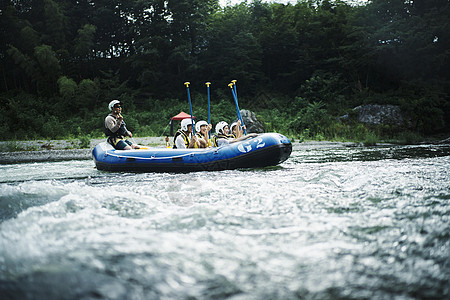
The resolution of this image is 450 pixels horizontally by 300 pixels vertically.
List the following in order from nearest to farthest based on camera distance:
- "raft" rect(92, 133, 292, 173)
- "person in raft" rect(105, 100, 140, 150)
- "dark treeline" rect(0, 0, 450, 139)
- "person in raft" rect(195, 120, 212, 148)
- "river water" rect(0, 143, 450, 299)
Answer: "river water" rect(0, 143, 450, 299) → "raft" rect(92, 133, 292, 173) → "person in raft" rect(105, 100, 140, 150) → "person in raft" rect(195, 120, 212, 148) → "dark treeline" rect(0, 0, 450, 139)

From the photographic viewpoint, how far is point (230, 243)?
8.61ft

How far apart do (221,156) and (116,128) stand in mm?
2725

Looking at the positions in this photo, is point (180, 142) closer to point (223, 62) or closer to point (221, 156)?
point (221, 156)

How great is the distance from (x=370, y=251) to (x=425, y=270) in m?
0.37

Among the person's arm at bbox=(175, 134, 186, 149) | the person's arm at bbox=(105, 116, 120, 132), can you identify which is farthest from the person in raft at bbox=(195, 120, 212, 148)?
the person's arm at bbox=(105, 116, 120, 132)

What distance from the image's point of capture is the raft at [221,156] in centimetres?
697

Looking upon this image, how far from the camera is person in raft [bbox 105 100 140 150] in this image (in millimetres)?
7863

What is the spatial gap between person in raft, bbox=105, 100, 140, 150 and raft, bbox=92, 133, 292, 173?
0.88 metres

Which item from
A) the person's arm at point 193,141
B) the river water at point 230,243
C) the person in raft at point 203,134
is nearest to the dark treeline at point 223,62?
the person in raft at point 203,134

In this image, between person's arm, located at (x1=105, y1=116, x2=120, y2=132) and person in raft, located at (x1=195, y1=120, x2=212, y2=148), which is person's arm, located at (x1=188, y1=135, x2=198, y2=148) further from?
person's arm, located at (x1=105, y1=116, x2=120, y2=132)

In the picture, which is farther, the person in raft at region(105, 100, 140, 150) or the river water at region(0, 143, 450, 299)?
the person in raft at region(105, 100, 140, 150)

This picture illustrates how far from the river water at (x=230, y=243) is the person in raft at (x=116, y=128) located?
3436mm

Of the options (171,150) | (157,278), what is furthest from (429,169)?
(157,278)

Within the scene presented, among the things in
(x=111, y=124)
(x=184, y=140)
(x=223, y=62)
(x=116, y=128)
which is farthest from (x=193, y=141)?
(x=223, y=62)
